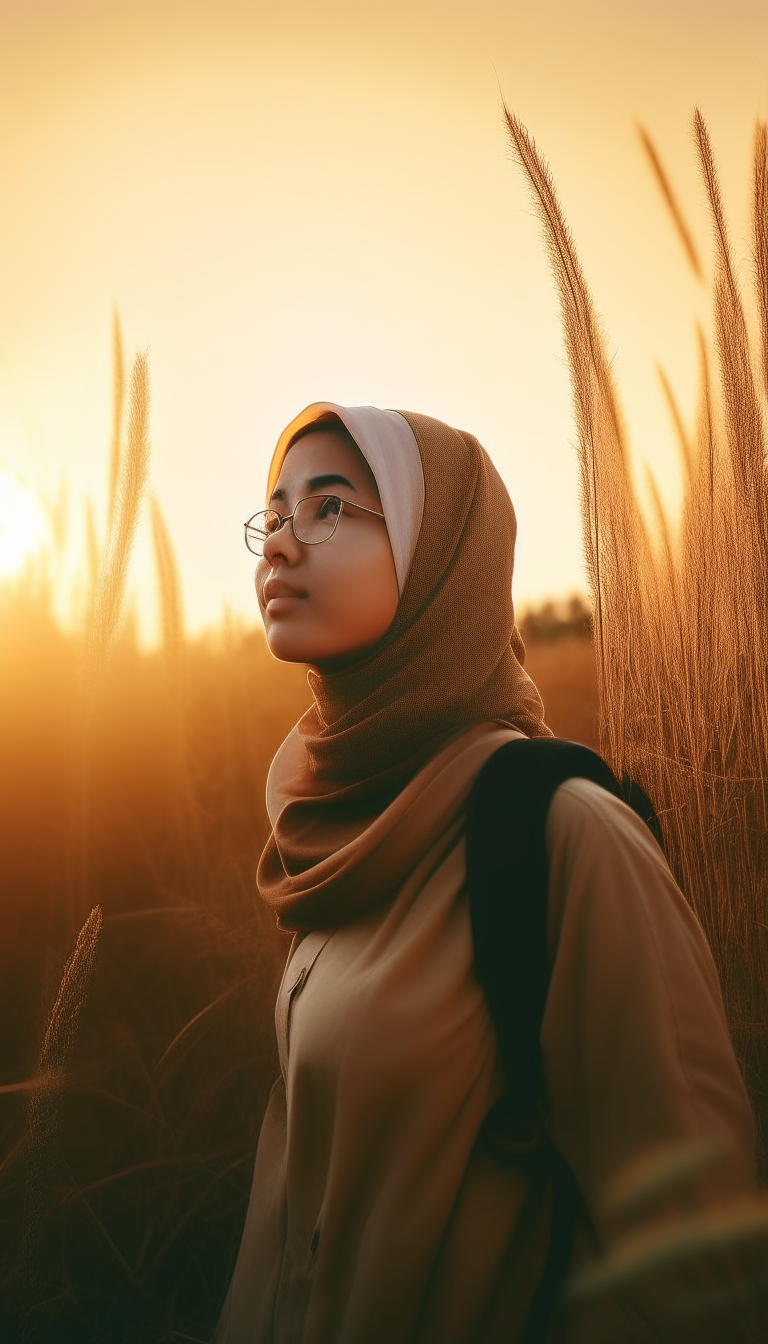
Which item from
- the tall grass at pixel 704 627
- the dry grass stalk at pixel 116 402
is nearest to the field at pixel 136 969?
the dry grass stalk at pixel 116 402

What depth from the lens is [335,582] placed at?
1014mm

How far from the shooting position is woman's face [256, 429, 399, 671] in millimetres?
1017

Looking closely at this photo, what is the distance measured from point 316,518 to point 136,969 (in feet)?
4.25

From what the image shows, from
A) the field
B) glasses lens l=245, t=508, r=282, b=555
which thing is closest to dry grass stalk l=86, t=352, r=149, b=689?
Answer: the field

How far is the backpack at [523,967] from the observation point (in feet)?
2.72

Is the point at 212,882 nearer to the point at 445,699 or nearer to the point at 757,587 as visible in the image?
the point at 445,699

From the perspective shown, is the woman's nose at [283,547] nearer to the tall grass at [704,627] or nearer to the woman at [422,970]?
the woman at [422,970]

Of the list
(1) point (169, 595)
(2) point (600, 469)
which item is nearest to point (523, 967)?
(2) point (600, 469)

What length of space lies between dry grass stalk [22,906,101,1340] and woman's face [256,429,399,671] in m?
0.55

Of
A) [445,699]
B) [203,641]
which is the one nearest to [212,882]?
[203,641]

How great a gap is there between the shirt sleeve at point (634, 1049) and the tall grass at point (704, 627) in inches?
20.6

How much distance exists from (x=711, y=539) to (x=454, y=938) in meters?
0.85

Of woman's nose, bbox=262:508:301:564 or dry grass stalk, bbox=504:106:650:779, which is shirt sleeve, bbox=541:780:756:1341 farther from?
dry grass stalk, bbox=504:106:650:779

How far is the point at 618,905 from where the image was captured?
79 cm
